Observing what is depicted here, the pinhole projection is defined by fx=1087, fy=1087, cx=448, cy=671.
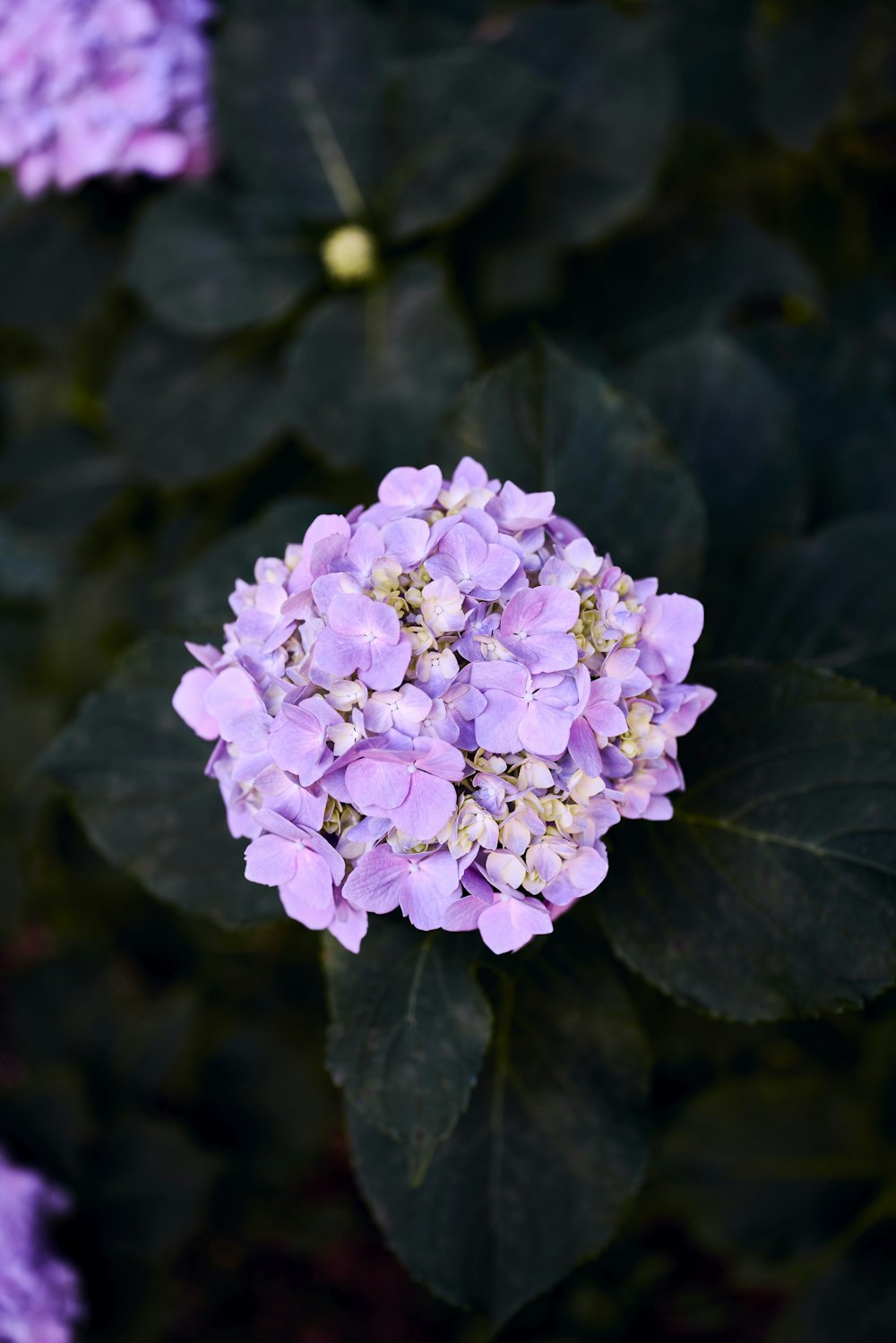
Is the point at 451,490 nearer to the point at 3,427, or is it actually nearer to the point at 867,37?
the point at 867,37

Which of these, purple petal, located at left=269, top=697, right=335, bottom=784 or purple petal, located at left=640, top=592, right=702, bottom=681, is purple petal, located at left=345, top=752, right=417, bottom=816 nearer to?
purple petal, located at left=269, top=697, right=335, bottom=784

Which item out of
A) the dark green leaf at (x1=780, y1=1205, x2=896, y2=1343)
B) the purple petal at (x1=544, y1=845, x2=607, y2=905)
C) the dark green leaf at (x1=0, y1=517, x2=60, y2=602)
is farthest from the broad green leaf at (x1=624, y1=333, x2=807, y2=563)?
the dark green leaf at (x1=0, y1=517, x2=60, y2=602)

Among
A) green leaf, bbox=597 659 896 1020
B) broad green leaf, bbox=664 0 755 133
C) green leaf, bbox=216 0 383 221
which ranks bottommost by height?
green leaf, bbox=597 659 896 1020

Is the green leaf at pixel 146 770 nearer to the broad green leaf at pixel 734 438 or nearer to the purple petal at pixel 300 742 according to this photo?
the purple petal at pixel 300 742

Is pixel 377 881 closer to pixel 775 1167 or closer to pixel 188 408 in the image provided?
pixel 188 408

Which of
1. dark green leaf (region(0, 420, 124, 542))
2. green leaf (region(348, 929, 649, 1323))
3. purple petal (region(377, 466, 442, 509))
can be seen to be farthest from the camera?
dark green leaf (region(0, 420, 124, 542))

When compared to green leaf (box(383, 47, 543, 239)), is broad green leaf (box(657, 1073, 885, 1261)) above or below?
below

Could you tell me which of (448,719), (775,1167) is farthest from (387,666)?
(775,1167)
